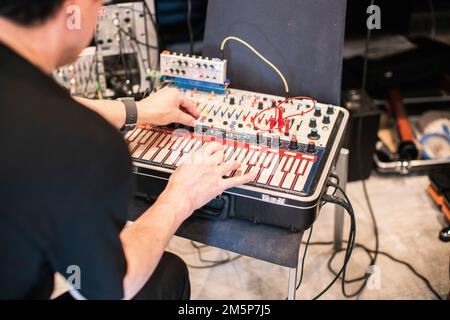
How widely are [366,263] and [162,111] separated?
1026 mm

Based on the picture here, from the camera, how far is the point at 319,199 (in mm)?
1061

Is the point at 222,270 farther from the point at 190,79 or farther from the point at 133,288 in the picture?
the point at 133,288

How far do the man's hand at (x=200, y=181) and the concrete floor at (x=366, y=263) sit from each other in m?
0.78

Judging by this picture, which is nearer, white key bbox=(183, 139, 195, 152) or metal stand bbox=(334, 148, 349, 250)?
white key bbox=(183, 139, 195, 152)

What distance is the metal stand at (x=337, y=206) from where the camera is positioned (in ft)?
4.76

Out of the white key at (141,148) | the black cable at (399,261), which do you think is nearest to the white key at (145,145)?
the white key at (141,148)

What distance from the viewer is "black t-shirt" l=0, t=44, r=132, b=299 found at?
641 millimetres

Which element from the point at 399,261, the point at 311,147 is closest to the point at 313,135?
the point at 311,147

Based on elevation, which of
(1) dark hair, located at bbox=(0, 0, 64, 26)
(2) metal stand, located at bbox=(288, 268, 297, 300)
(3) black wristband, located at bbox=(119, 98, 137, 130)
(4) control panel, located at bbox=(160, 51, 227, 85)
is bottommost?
(2) metal stand, located at bbox=(288, 268, 297, 300)

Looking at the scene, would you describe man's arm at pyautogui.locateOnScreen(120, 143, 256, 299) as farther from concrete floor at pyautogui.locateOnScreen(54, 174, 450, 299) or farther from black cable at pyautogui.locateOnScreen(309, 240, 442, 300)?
black cable at pyautogui.locateOnScreen(309, 240, 442, 300)

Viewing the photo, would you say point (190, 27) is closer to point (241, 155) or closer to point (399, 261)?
point (241, 155)

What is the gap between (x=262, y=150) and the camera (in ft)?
3.78

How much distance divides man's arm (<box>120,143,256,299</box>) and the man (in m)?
0.05

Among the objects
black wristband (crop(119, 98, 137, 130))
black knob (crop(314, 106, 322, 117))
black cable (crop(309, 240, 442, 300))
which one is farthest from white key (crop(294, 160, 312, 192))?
black cable (crop(309, 240, 442, 300))
